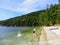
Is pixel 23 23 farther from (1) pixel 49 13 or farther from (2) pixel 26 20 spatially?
(1) pixel 49 13

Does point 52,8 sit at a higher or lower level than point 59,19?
higher

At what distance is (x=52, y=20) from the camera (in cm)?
8406

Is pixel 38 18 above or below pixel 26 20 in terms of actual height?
below

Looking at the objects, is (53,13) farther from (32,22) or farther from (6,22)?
(6,22)

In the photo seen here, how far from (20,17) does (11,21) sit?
9515 millimetres

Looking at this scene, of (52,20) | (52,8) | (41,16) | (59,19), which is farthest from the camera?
(41,16)

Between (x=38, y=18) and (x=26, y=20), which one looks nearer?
(x=38, y=18)

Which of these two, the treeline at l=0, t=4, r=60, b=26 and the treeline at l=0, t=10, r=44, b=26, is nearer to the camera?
the treeline at l=0, t=4, r=60, b=26

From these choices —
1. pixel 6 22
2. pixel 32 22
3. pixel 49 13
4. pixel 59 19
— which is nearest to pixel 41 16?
pixel 49 13

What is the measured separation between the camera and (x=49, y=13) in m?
92.2

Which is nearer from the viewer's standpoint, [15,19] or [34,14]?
[34,14]

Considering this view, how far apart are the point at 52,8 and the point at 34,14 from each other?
224 feet

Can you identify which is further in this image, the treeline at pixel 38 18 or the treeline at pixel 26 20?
the treeline at pixel 26 20

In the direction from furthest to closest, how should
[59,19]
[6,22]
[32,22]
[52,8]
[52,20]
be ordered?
[6,22] < [32,22] < [52,8] < [52,20] < [59,19]
